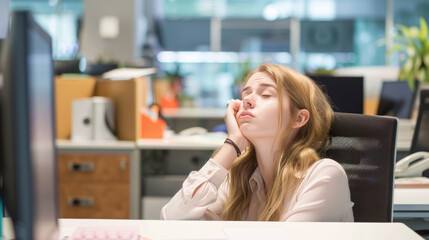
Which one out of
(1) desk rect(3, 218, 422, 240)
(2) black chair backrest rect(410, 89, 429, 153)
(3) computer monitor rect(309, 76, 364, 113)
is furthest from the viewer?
(3) computer monitor rect(309, 76, 364, 113)

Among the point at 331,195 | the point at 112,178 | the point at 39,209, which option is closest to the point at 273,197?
the point at 331,195

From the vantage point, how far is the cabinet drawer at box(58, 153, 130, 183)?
3.82 m

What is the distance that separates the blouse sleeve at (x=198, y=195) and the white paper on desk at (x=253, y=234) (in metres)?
0.30

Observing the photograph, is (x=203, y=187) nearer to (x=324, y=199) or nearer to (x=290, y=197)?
(x=290, y=197)

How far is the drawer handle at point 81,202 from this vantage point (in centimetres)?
382

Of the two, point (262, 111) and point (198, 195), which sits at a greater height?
point (262, 111)

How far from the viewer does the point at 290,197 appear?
→ 1.74 metres

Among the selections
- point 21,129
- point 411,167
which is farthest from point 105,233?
point 411,167

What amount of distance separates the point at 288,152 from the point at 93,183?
225 cm

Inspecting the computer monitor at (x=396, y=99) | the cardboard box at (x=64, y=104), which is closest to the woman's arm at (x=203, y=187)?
the cardboard box at (x=64, y=104)

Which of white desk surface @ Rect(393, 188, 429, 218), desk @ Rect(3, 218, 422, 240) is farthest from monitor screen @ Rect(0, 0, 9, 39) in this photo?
white desk surface @ Rect(393, 188, 429, 218)

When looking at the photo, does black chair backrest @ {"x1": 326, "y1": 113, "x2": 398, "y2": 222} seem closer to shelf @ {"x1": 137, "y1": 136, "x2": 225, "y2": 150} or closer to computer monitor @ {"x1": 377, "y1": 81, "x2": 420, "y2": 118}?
shelf @ {"x1": 137, "y1": 136, "x2": 225, "y2": 150}

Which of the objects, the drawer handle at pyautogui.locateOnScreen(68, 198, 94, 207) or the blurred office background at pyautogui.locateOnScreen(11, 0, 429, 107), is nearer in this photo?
the drawer handle at pyautogui.locateOnScreen(68, 198, 94, 207)

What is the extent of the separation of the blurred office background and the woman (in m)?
8.24
